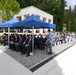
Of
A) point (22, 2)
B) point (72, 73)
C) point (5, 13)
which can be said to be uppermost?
point (22, 2)

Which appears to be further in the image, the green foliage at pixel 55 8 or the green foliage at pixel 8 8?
the green foliage at pixel 55 8

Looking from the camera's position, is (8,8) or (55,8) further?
(55,8)

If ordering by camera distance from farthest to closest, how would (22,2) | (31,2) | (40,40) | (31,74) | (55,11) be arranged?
(55,11), (31,2), (22,2), (40,40), (31,74)

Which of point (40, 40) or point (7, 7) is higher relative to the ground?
point (7, 7)

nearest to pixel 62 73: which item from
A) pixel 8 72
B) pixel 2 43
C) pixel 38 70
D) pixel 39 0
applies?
pixel 38 70

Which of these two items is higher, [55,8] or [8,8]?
[55,8]

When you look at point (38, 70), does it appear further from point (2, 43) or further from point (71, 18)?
point (71, 18)

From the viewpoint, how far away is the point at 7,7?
3556 centimetres

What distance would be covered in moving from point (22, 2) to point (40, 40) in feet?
153

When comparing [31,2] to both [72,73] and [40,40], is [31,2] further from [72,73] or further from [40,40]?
[72,73]

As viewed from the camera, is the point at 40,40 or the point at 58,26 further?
the point at 58,26

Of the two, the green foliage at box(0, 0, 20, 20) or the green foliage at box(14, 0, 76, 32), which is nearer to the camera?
the green foliage at box(0, 0, 20, 20)

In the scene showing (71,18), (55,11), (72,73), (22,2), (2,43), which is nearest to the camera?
(72,73)

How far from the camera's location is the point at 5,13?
36.2 m
